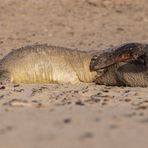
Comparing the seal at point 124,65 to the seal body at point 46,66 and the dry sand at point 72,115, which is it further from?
the dry sand at point 72,115

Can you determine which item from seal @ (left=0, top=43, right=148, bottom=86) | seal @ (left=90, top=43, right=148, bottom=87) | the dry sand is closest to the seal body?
seal @ (left=0, top=43, right=148, bottom=86)

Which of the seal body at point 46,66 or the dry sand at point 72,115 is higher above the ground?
the seal body at point 46,66

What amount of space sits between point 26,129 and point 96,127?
0.55 meters

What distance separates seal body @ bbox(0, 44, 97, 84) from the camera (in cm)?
845

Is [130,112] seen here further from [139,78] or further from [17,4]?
[17,4]

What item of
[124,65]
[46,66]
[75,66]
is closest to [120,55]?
[124,65]

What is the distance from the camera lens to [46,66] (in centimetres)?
855

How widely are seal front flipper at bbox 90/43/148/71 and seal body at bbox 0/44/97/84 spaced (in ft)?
0.69

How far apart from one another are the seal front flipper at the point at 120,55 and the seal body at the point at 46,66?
0.21 metres

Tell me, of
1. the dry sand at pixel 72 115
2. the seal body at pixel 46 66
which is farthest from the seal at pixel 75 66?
the dry sand at pixel 72 115

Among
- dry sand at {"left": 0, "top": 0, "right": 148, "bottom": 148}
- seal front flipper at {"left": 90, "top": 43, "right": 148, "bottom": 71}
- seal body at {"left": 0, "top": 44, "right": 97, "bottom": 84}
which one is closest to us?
dry sand at {"left": 0, "top": 0, "right": 148, "bottom": 148}

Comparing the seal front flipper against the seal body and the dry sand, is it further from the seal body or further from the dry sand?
the dry sand

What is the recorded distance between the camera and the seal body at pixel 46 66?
8.45 m

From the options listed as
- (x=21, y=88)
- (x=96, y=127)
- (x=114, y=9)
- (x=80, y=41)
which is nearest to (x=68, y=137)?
(x=96, y=127)
